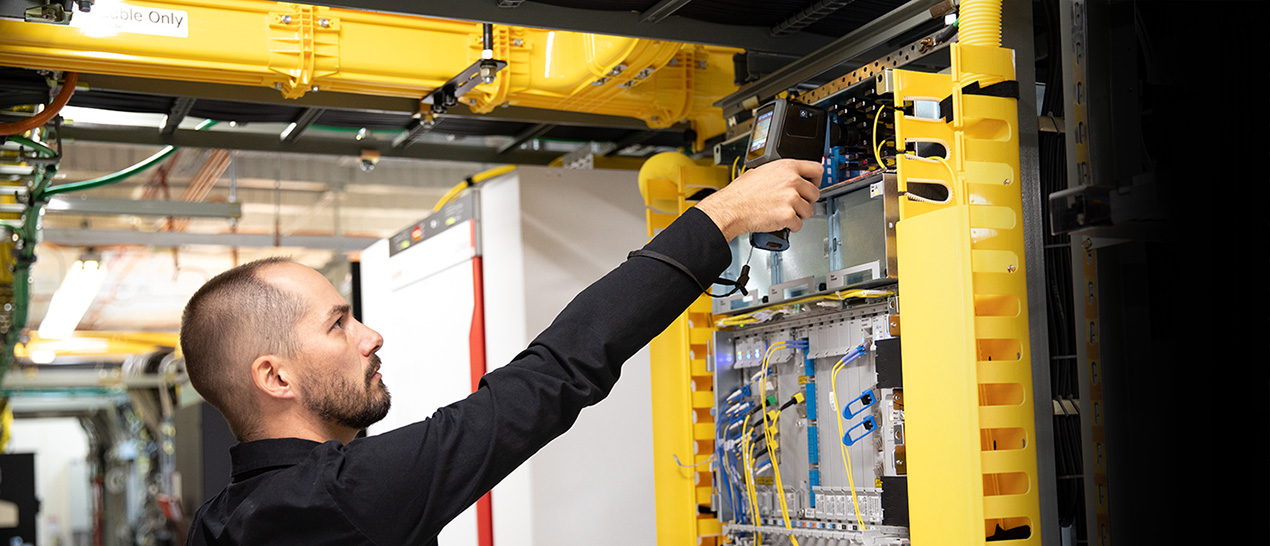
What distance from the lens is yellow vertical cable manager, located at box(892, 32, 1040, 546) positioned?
206 centimetres

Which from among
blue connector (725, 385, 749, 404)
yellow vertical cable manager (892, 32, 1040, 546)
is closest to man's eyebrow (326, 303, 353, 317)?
yellow vertical cable manager (892, 32, 1040, 546)

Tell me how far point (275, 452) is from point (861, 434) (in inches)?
56.5

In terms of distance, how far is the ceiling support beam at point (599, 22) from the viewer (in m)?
2.54

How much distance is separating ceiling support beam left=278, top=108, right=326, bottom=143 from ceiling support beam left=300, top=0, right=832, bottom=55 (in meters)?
1.29

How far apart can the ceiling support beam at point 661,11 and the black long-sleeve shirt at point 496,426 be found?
1245mm

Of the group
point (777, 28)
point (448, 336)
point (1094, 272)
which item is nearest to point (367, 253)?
point (448, 336)

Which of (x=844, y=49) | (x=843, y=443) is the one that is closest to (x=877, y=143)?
(x=844, y=49)

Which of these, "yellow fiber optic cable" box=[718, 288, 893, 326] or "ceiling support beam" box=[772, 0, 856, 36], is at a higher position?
"ceiling support beam" box=[772, 0, 856, 36]

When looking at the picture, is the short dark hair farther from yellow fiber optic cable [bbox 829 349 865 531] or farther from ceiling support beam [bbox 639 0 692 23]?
yellow fiber optic cable [bbox 829 349 865 531]

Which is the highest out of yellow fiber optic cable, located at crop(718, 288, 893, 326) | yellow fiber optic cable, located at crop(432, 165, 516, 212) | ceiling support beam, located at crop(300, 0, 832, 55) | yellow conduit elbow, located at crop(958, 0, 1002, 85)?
ceiling support beam, located at crop(300, 0, 832, 55)

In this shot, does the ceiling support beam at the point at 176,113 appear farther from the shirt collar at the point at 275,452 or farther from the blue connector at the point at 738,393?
the shirt collar at the point at 275,452

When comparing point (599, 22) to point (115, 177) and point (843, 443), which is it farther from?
point (115, 177)

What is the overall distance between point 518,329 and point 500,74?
36.4 inches

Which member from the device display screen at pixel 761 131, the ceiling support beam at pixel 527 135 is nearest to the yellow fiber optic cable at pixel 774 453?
the device display screen at pixel 761 131
